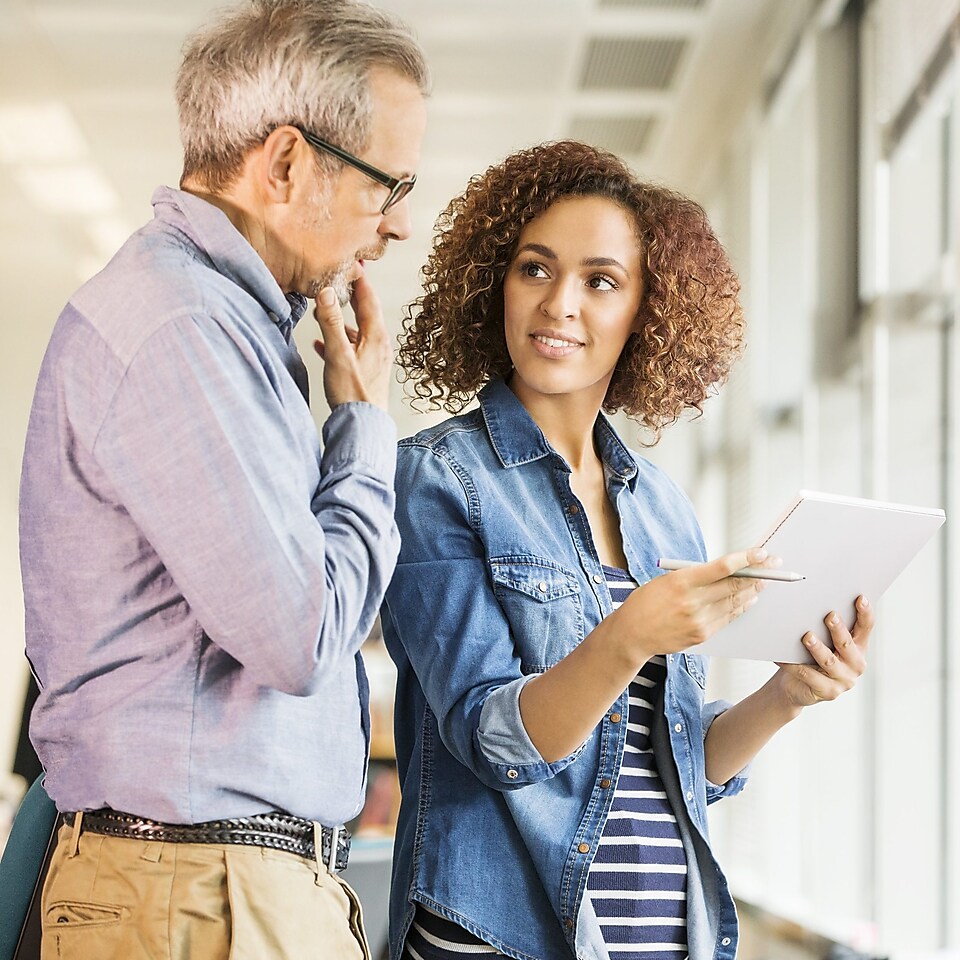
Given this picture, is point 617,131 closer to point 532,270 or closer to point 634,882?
point 532,270

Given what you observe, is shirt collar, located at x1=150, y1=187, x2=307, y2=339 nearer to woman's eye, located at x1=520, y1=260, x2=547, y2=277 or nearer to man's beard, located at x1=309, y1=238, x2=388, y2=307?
man's beard, located at x1=309, y1=238, x2=388, y2=307

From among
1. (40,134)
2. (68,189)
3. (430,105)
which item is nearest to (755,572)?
(430,105)

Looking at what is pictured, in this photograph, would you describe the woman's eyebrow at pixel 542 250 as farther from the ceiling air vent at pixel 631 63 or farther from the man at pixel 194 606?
the ceiling air vent at pixel 631 63

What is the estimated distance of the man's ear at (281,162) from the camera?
1.21 meters

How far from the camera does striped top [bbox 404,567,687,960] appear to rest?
1.40m

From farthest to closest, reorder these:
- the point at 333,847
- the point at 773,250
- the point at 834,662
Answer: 1. the point at 773,250
2. the point at 834,662
3. the point at 333,847

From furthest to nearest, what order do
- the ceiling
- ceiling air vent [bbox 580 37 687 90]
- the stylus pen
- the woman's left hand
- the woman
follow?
ceiling air vent [bbox 580 37 687 90] → the ceiling → the woman's left hand → the woman → the stylus pen

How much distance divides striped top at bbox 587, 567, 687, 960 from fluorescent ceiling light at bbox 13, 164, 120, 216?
209 inches

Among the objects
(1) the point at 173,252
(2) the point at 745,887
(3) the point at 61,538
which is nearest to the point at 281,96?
(1) the point at 173,252

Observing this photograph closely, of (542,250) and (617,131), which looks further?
(617,131)

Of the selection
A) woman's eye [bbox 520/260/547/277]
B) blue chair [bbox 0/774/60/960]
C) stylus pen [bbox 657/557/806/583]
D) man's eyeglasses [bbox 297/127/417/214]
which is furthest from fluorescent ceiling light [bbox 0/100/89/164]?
stylus pen [bbox 657/557/806/583]

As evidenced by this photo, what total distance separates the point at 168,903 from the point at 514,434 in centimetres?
77

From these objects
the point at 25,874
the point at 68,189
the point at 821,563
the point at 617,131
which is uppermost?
the point at 617,131

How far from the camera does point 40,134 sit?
5766 millimetres
